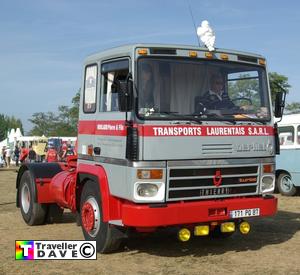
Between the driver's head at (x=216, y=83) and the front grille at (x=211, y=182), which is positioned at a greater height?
the driver's head at (x=216, y=83)

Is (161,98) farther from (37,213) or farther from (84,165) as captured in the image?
(37,213)

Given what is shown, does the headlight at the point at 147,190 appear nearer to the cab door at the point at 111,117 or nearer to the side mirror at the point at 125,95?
the cab door at the point at 111,117

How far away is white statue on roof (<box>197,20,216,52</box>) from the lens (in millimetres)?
6789

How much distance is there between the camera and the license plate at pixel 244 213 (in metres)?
6.60

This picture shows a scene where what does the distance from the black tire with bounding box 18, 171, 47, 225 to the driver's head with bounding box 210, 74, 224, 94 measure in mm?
4165

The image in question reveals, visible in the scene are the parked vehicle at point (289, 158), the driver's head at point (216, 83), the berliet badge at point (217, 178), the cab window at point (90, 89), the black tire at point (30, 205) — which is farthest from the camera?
the parked vehicle at point (289, 158)

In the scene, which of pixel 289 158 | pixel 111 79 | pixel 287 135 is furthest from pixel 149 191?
pixel 287 135

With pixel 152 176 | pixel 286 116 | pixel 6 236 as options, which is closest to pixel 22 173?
pixel 6 236

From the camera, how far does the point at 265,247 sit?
7.50m

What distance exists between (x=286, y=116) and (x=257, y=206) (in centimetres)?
907

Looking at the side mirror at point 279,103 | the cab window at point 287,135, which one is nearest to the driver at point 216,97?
the side mirror at point 279,103

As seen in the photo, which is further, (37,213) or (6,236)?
(37,213)

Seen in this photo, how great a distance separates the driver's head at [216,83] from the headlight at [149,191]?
60.9 inches

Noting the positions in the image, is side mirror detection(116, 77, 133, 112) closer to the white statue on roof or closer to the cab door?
the cab door
